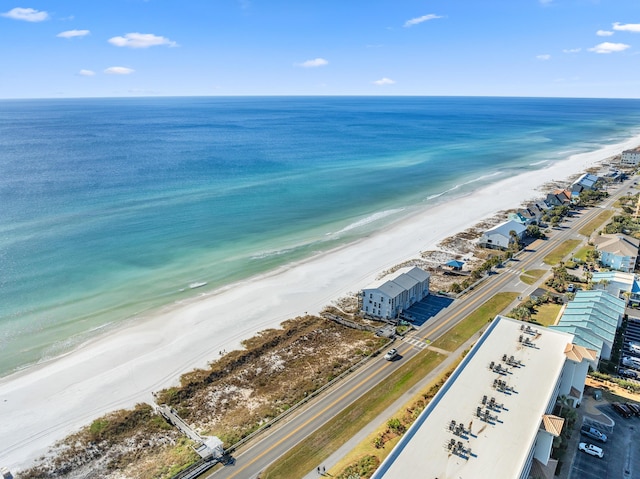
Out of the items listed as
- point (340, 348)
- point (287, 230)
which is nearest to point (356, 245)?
point (287, 230)

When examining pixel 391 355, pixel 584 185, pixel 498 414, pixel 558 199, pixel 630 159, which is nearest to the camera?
pixel 498 414

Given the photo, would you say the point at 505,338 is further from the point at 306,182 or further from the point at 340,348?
the point at 306,182

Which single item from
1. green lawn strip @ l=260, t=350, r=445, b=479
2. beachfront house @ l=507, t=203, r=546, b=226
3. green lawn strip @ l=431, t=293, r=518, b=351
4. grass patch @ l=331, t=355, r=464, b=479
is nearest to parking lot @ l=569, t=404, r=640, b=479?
grass patch @ l=331, t=355, r=464, b=479

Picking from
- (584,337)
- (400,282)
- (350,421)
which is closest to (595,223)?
(584,337)

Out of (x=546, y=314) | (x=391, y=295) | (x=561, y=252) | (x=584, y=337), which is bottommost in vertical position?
(x=546, y=314)

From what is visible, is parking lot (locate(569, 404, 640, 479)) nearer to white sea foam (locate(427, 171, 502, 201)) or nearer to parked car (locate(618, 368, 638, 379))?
parked car (locate(618, 368, 638, 379))

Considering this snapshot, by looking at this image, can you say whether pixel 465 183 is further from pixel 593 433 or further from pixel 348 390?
pixel 348 390
